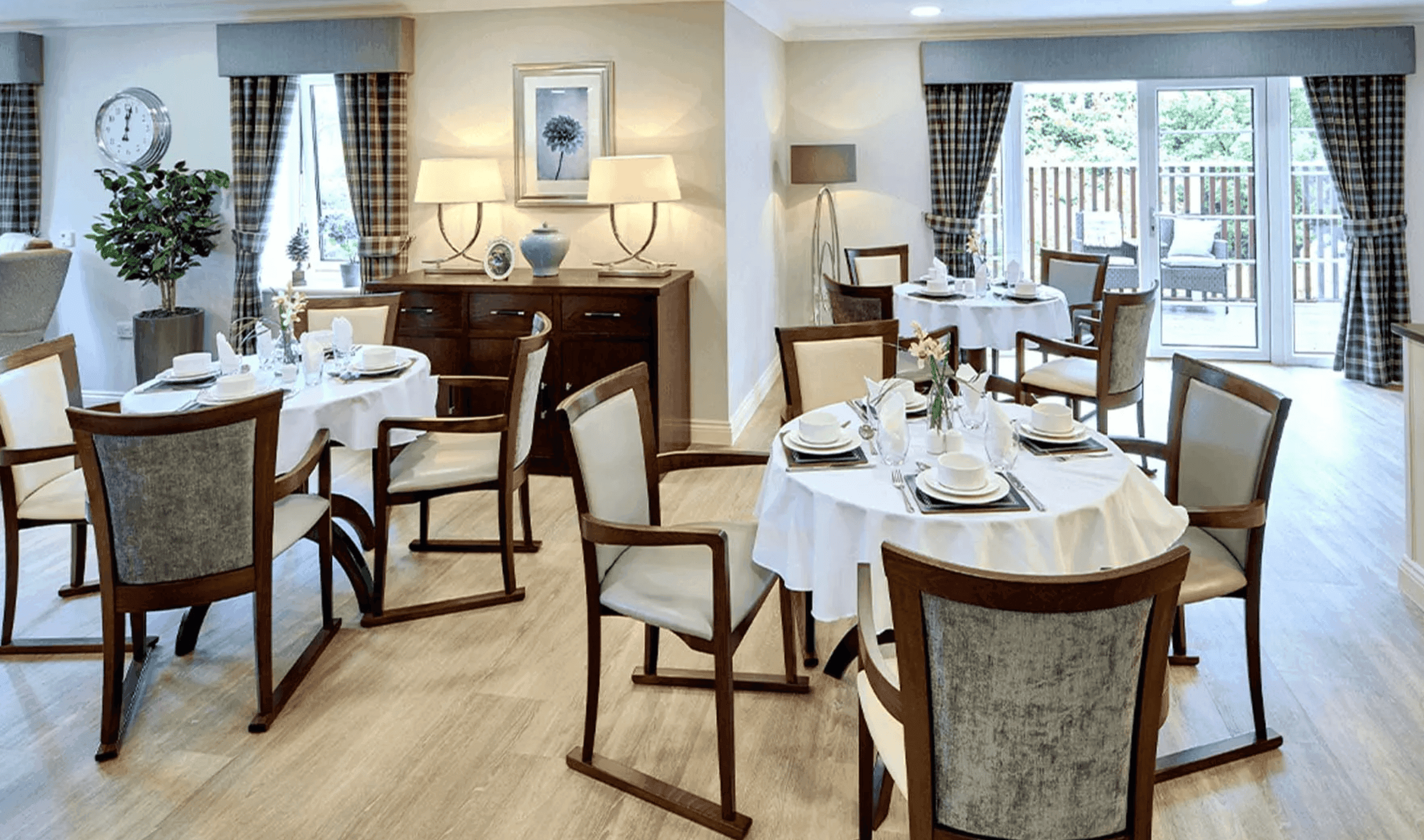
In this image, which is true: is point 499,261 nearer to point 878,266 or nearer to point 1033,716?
point 878,266

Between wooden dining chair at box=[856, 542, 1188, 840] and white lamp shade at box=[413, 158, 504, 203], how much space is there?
448 centimetres

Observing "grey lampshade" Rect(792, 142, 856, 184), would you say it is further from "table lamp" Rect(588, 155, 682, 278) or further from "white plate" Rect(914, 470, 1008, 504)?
"white plate" Rect(914, 470, 1008, 504)

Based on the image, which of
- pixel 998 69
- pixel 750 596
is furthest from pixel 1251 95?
pixel 750 596

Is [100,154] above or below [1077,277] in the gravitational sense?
above

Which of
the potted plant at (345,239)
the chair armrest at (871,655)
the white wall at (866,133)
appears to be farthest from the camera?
the white wall at (866,133)

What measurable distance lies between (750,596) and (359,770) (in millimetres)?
1092

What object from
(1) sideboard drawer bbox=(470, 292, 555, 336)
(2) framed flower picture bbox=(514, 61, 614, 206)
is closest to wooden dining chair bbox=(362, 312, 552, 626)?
(1) sideboard drawer bbox=(470, 292, 555, 336)

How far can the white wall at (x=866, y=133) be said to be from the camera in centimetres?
790

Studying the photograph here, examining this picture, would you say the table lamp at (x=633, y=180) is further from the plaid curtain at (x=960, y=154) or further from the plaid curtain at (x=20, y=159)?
the plaid curtain at (x=20, y=159)

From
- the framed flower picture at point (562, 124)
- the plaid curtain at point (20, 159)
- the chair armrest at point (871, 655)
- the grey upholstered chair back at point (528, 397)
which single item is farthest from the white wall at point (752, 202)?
the plaid curtain at point (20, 159)

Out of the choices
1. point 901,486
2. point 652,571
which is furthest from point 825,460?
point 652,571

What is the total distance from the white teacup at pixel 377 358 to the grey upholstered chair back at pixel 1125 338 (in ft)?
10.2

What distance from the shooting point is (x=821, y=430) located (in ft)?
10.1

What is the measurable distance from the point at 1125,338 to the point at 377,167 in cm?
404
